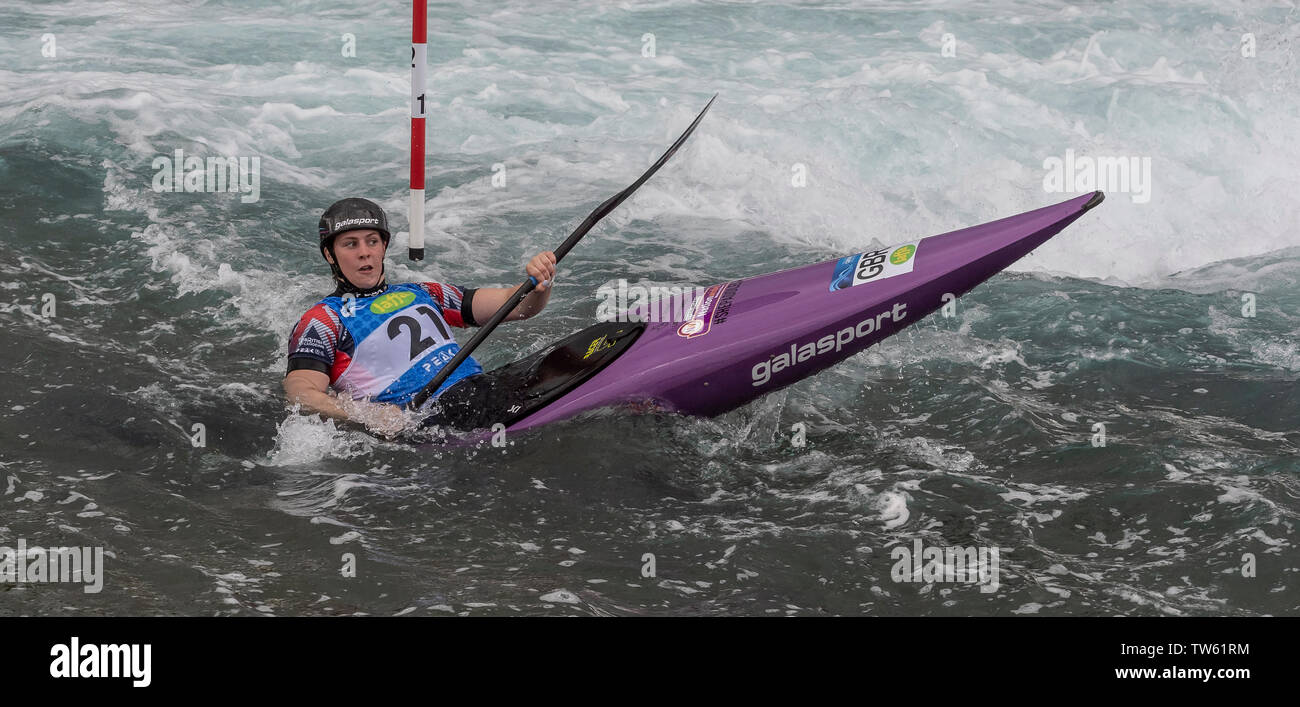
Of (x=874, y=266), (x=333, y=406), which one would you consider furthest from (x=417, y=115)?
(x=874, y=266)

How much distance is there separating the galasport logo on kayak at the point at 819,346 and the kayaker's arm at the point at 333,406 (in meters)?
1.30

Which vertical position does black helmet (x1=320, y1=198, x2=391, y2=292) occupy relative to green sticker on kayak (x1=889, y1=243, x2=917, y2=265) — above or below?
above

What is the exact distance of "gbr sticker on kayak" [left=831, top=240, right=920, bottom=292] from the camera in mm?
4836

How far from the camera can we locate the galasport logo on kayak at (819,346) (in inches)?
188

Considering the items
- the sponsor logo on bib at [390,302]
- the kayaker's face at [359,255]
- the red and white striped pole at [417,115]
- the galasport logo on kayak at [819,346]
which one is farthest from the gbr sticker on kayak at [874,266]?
the red and white striped pole at [417,115]

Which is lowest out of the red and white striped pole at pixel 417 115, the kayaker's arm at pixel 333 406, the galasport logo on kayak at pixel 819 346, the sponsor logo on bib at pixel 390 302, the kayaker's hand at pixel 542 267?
the kayaker's arm at pixel 333 406

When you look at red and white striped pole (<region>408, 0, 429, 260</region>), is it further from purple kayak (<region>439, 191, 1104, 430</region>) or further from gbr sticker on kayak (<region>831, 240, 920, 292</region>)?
gbr sticker on kayak (<region>831, 240, 920, 292</region>)

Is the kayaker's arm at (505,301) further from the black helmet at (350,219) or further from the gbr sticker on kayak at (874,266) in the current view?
the gbr sticker on kayak at (874,266)

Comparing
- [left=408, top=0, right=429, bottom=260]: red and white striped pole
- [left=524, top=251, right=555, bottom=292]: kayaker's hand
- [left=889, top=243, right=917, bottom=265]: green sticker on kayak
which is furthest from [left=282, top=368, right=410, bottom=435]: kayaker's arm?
[left=889, top=243, right=917, bottom=265]: green sticker on kayak

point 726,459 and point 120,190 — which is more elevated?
point 120,190

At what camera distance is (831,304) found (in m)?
4.80
